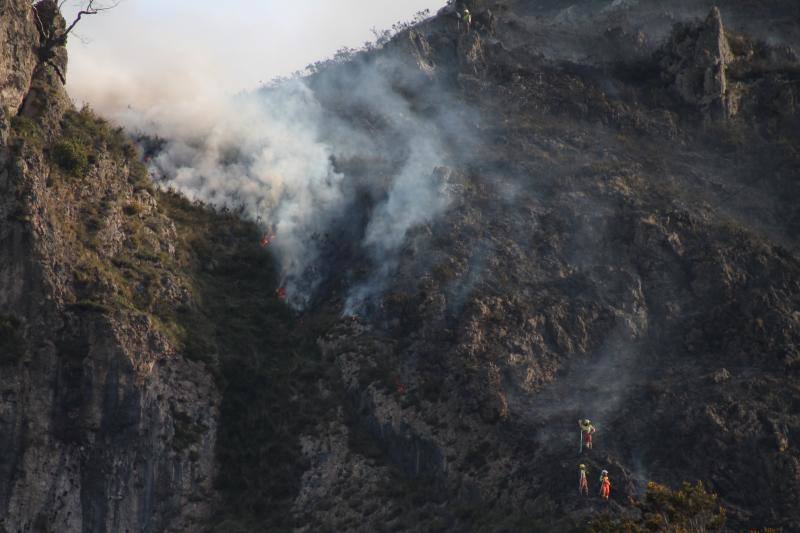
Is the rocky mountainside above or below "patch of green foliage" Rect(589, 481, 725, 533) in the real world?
above

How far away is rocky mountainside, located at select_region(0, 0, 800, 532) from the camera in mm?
60844

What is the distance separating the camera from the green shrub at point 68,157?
69312mm

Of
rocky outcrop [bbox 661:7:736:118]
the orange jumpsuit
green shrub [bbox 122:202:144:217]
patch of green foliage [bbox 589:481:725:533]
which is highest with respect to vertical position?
rocky outcrop [bbox 661:7:736:118]

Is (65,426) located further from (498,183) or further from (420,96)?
(420,96)

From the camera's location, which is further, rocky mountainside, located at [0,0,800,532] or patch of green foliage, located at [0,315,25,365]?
patch of green foliage, located at [0,315,25,365]

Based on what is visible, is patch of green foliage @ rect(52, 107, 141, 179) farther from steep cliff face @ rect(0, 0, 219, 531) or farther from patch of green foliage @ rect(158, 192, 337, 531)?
patch of green foliage @ rect(158, 192, 337, 531)

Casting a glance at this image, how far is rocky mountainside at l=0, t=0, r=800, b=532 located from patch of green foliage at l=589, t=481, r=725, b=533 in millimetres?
4112

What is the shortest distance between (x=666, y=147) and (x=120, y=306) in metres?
36.2

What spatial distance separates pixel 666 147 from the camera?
84.2 meters

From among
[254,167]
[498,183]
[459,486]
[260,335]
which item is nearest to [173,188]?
[254,167]

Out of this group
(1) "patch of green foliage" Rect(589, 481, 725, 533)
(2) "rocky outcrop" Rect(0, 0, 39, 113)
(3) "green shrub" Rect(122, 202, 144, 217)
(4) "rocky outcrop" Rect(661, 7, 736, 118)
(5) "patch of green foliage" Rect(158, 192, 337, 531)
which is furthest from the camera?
(4) "rocky outcrop" Rect(661, 7, 736, 118)

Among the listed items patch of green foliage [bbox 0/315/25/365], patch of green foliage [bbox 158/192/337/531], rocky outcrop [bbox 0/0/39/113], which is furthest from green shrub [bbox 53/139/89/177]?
patch of green foliage [bbox 0/315/25/365]

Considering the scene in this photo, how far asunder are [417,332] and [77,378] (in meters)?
16.8

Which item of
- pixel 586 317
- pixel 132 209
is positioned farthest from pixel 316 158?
pixel 586 317
